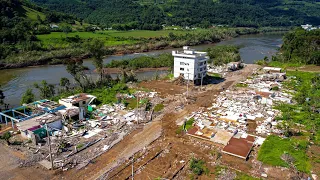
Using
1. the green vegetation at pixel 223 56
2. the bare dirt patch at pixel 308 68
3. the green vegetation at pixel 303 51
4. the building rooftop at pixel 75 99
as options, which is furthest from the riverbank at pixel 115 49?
the bare dirt patch at pixel 308 68

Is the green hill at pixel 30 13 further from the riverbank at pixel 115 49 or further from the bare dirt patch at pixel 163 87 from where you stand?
the bare dirt patch at pixel 163 87

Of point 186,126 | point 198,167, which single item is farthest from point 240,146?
point 186,126

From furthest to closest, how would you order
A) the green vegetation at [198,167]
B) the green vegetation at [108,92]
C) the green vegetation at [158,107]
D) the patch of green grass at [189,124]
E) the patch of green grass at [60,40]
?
the patch of green grass at [60,40], the green vegetation at [108,92], the green vegetation at [158,107], the patch of green grass at [189,124], the green vegetation at [198,167]

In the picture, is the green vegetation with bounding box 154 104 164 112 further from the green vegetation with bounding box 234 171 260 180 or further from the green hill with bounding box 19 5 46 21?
the green hill with bounding box 19 5 46 21

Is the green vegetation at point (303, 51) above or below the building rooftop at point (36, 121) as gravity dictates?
above

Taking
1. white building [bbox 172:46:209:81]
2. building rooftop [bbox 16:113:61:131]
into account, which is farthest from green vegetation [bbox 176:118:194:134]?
white building [bbox 172:46:209:81]

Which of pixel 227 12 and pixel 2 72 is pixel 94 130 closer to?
pixel 2 72

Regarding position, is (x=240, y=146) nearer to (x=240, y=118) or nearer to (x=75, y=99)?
(x=240, y=118)
